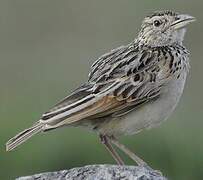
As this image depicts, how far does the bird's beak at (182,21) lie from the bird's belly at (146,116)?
2.51 feet

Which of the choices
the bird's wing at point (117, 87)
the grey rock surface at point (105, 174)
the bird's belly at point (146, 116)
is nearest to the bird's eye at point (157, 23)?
the bird's wing at point (117, 87)

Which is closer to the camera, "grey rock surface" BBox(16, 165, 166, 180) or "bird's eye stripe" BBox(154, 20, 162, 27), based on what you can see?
"grey rock surface" BBox(16, 165, 166, 180)

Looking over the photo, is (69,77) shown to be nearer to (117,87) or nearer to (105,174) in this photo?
(117,87)

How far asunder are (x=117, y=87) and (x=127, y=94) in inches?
6.0

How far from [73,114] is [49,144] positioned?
679cm

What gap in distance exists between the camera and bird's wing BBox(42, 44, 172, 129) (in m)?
14.5

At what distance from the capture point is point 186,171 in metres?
20.1

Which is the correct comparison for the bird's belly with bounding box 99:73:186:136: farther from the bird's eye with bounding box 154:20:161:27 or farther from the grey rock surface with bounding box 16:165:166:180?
the grey rock surface with bounding box 16:165:166:180

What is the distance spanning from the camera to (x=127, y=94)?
1508 cm

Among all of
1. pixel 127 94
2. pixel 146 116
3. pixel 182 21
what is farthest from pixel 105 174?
pixel 182 21

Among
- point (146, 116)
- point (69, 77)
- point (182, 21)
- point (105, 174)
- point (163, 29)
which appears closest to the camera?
point (105, 174)

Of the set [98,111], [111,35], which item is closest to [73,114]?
[98,111]

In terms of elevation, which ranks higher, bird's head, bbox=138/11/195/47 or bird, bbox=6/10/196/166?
bird's head, bbox=138/11/195/47

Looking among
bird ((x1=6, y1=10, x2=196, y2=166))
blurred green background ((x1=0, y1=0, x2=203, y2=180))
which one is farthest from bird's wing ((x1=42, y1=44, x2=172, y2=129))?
blurred green background ((x1=0, y1=0, x2=203, y2=180))
